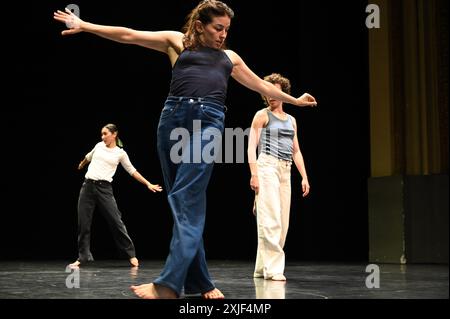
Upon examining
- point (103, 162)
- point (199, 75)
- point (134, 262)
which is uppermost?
point (199, 75)

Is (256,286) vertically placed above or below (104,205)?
below

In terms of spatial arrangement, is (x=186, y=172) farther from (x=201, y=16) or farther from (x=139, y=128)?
(x=139, y=128)

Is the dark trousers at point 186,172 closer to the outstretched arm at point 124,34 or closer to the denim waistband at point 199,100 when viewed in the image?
the denim waistband at point 199,100

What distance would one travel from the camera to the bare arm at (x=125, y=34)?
8.96 ft

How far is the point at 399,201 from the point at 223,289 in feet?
11.7

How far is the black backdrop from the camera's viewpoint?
26.0 feet

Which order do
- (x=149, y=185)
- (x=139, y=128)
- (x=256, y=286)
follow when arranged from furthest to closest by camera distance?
1. (x=139, y=128)
2. (x=149, y=185)
3. (x=256, y=286)

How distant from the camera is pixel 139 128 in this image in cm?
838

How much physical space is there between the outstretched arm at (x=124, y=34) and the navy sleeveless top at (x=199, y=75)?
77mm

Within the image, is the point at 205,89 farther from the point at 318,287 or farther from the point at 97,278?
the point at 97,278

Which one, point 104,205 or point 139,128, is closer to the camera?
point 104,205

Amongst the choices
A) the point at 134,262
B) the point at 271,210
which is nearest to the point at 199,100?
the point at 271,210

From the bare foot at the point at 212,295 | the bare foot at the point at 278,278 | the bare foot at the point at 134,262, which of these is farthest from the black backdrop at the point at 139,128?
the bare foot at the point at 212,295

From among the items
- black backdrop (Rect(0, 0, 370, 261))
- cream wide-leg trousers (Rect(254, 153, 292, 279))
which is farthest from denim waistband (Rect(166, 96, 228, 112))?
black backdrop (Rect(0, 0, 370, 261))
